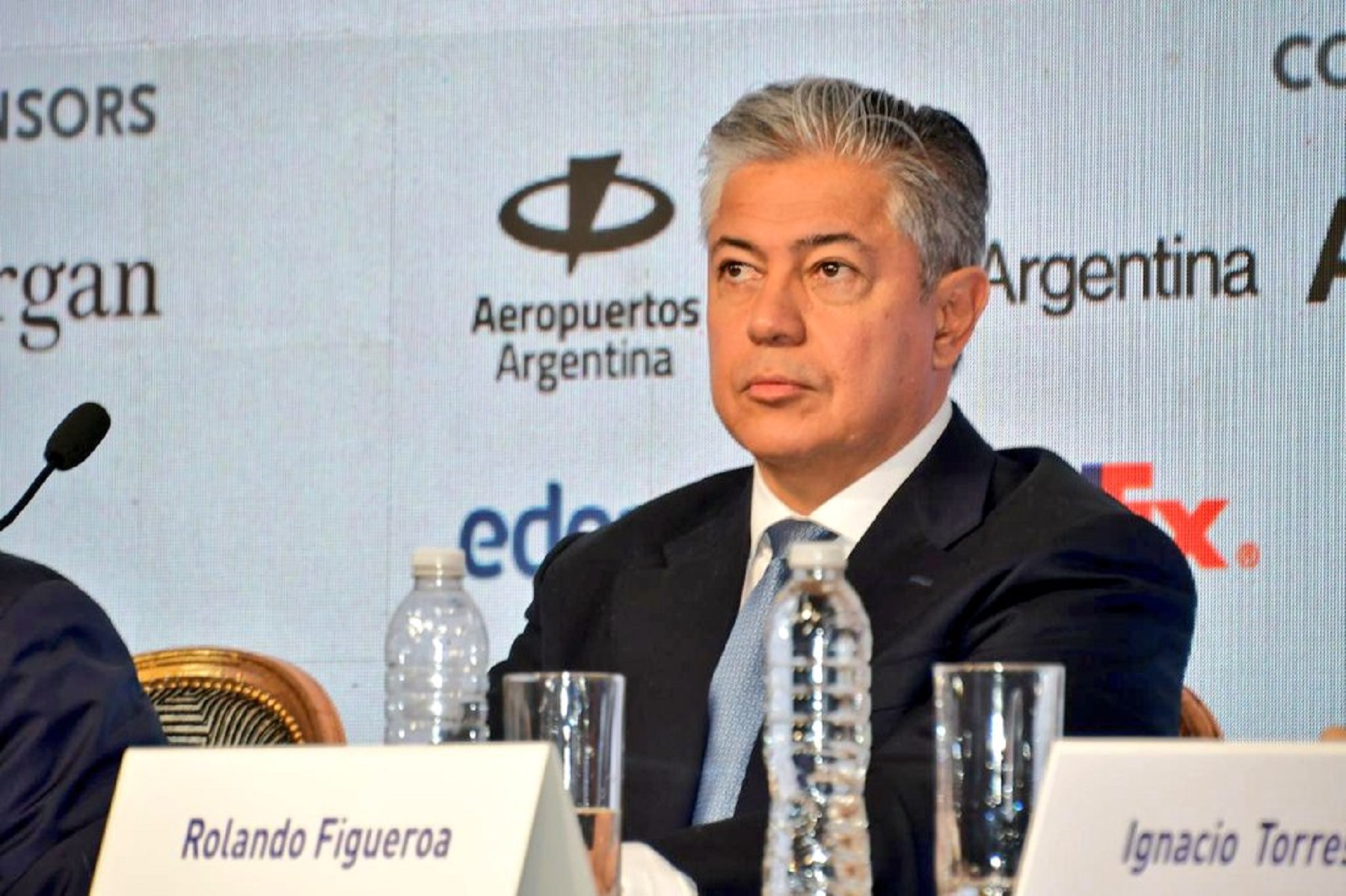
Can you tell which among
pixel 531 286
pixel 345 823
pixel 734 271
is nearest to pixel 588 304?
pixel 531 286

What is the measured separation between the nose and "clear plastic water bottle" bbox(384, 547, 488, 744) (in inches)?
20.2

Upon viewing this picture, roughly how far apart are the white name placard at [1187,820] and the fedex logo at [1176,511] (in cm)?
236

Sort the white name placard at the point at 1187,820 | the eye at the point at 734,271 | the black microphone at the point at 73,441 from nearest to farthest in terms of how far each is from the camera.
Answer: the white name placard at the point at 1187,820
the black microphone at the point at 73,441
the eye at the point at 734,271

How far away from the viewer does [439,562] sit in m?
1.76

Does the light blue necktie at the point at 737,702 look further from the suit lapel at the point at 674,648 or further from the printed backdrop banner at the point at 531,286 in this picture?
the printed backdrop banner at the point at 531,286

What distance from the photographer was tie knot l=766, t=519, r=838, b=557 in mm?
2547

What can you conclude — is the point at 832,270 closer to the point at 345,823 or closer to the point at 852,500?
the point at 852,500

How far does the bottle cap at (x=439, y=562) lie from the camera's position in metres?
1.75

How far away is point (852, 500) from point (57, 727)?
1.03 meters

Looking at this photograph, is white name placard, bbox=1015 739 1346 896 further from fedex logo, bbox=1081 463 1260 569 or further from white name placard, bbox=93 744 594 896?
fedex logo, bbox=1081 463 1260 569

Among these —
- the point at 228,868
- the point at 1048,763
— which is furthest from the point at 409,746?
the point at 1048,763

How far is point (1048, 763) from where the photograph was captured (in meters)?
1.24

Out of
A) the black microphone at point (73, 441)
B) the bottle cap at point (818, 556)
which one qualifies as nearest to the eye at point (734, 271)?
the black microphone at point (73, 441)

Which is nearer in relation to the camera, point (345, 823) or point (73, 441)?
point (345, 823)
